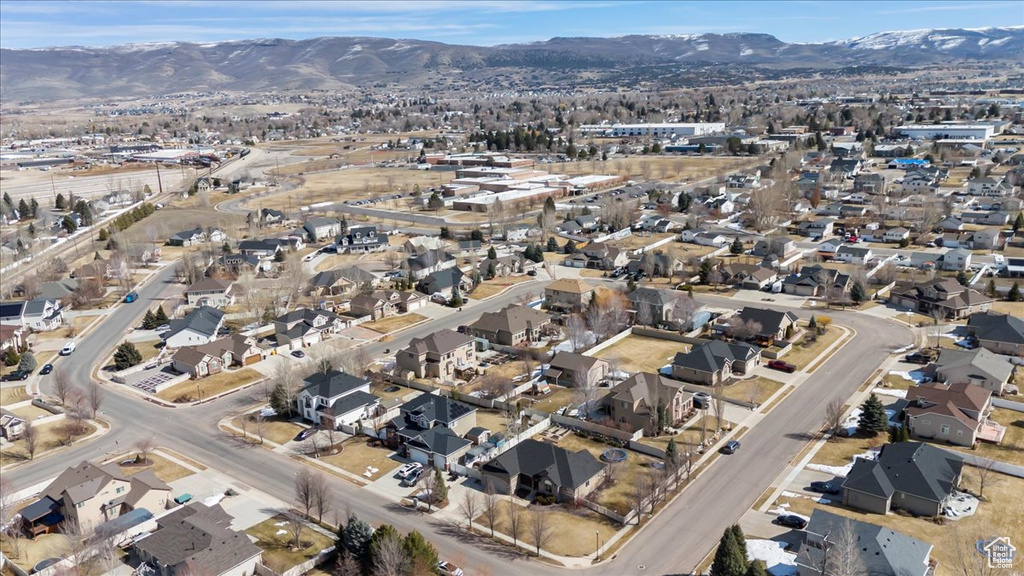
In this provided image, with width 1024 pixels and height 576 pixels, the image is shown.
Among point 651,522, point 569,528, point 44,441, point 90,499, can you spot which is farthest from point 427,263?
point 651,522

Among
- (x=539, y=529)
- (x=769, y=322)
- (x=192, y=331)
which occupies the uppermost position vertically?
(x=769, y=322)

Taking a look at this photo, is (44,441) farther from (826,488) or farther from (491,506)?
(826,488)

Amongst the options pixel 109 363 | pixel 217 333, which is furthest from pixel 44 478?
pixel 217 333

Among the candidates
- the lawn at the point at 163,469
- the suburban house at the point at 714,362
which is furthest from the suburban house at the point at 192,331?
the suburban house at the point at 714,362

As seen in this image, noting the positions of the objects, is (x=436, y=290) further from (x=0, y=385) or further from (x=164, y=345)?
(x=0, y=385)

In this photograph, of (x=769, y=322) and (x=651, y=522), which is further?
(x=769, y=322)

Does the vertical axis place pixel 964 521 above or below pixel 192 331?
below
